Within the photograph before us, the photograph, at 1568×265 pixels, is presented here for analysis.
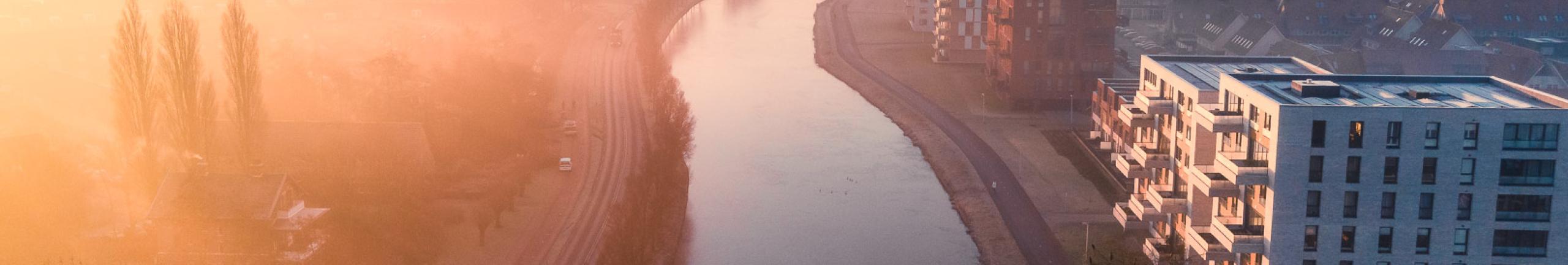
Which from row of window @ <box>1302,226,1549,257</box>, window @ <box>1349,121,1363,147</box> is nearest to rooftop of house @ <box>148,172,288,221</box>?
window @ <box>1349,121,1363,147</box>

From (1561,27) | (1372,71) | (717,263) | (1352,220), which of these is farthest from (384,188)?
(1561,27)

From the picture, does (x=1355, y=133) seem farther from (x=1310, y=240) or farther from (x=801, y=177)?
(x=801, y=177)

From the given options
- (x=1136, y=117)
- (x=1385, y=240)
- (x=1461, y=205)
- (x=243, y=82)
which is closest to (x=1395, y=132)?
(x=1461, y=205)

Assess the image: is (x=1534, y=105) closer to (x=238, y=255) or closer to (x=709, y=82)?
(x=238, y=255)

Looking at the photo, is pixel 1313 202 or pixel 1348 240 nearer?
pixel 1313 202

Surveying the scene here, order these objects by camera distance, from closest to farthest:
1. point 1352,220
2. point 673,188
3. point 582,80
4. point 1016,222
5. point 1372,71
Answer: point 1352,220
point 1016,222
point 673,188
point 1372,71
point 582,80

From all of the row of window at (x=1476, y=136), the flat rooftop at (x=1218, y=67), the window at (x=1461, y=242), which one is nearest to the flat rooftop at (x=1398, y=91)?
the row of window at (x=1476, y=136)
